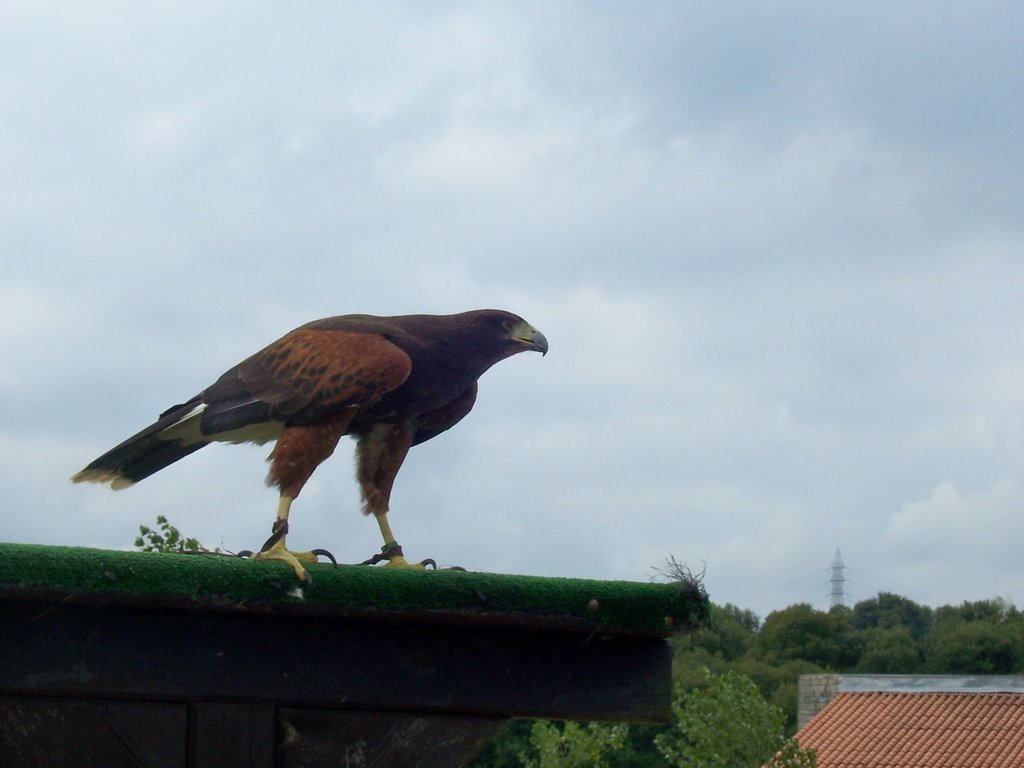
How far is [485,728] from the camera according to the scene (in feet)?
10.1

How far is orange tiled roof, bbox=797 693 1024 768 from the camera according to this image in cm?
2256

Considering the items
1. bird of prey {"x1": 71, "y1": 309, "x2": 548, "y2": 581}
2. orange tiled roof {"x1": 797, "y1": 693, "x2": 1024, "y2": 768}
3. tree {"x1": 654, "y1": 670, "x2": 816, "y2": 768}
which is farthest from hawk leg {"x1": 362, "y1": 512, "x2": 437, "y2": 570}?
orange tiled roof {"x1": 797, "y1": 693, "x2": 1024, "y2": 768}

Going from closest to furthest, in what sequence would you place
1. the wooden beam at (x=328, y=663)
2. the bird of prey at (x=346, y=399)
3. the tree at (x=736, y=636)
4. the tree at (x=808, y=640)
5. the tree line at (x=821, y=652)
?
the wooden beam at (x=328, y=663)
the bird of prey at (x=346, y=399)
the tree line at (x=821, y=652)
the tree at (x=736, y=636)
the tree at (x=808, y=640)

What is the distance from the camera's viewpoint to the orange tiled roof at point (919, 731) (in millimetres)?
22562

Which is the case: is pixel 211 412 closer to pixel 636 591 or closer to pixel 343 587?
pixel 343 587

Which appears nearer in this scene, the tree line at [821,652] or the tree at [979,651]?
the tree line at [821,652]

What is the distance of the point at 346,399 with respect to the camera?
4.12m

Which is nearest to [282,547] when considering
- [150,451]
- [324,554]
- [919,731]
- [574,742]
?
[324,554]

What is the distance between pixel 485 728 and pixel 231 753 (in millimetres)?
594

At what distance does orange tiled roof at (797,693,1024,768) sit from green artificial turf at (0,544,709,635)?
2103 cm

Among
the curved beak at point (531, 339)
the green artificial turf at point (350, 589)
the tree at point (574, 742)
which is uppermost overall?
the curved beak at point (531, 339)

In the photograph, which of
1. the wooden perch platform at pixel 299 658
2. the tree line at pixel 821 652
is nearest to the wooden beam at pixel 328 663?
the wooden perch platform at pixel 299 658

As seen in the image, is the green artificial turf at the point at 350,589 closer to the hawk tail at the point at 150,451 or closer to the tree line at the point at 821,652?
the hawk tail at the point at 150,451

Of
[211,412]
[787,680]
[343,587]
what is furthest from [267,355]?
[787,680]
